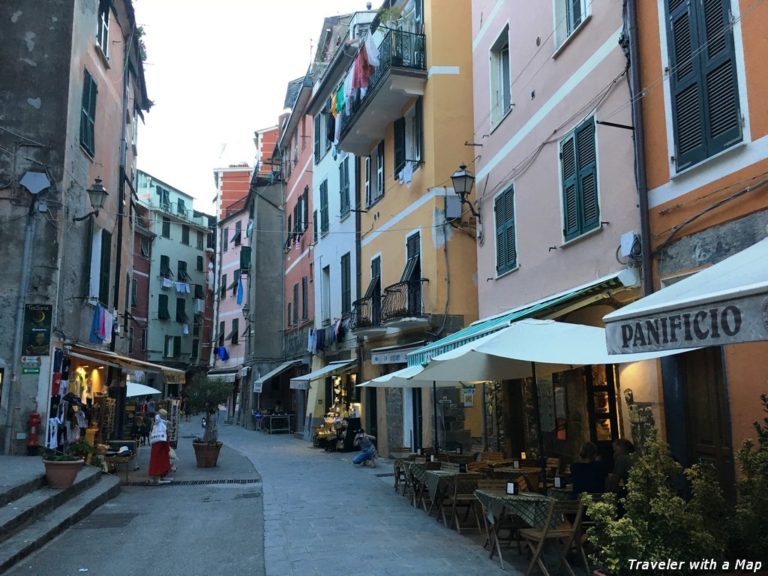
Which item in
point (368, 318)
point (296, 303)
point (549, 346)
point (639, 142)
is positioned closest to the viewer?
point (549, 346)

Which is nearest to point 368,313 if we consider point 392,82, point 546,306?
point 392,82

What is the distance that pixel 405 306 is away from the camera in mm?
16078

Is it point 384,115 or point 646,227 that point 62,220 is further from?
point 646,227

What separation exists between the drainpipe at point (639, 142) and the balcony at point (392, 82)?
27.3 ft

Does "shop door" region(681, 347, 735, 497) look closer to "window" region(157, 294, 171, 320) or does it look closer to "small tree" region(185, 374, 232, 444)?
"small tree" region(185, 374, 232, 444)

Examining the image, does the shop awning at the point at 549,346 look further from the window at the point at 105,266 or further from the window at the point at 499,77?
the window at the point at 105,266

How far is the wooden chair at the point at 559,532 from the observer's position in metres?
6.21

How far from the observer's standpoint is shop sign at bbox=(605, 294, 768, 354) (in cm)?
355

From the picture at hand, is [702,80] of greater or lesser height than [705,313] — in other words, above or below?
above

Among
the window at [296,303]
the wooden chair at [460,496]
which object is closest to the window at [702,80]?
the wooden chair at [460,496]

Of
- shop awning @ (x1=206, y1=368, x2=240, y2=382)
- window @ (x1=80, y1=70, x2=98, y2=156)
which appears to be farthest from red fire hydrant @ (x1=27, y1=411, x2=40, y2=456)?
shop awning @ (x1=206, y1=368, x2=240, y2=382)

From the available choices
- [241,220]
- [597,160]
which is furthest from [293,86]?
[597,160]

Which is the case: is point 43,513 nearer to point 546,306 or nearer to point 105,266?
point 546,306

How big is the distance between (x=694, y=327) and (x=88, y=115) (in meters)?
15.4
